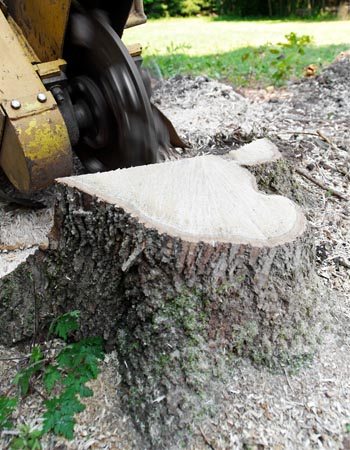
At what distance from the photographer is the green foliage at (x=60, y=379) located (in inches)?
72.1

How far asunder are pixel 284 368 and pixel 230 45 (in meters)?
8.69

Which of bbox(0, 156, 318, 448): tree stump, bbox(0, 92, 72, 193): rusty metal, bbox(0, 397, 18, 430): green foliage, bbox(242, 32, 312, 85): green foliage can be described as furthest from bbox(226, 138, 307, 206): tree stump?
bbox(242, 32, 312, 85): green foliage

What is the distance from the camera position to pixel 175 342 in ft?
6.28

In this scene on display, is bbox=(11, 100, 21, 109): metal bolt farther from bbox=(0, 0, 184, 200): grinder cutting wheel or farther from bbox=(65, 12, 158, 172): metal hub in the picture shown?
bbox=(65, 12, 158, 172): metal hub

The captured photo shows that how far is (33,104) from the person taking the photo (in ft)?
8.07

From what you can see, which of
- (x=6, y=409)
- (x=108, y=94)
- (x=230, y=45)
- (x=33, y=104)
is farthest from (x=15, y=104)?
(x=230, y=45)

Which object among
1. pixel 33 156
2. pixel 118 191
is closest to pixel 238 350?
pixel 118 191

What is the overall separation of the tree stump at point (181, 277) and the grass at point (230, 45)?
3.24 metres

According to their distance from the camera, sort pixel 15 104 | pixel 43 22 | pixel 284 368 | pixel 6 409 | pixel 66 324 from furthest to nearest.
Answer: pixel 43 22 < pixel 15 104 < pixel 66 324 < pixel 284 368 < pixel 6 409

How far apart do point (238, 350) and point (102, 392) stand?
0.53 metres

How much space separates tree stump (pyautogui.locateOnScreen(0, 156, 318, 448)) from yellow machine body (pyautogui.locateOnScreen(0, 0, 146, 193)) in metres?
0.51

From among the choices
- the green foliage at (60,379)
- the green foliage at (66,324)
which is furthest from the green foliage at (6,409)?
the green foliage at (66,324)

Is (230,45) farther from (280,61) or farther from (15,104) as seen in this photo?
(15,104)

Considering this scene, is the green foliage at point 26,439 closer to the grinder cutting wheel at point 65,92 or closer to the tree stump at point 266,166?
the grinder cutting wheel at point 65,92
